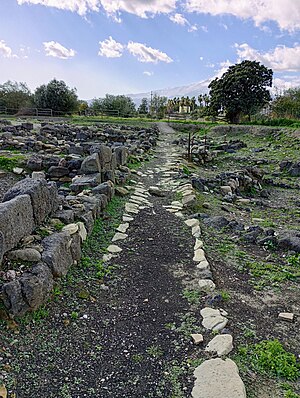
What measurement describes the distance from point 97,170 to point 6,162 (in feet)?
9.09

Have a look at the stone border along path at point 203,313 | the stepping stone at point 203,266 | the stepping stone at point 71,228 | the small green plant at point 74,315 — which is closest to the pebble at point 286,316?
the stone border along path at point 203,313

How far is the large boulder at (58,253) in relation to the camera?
13.2 ft

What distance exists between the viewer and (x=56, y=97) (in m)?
39.5

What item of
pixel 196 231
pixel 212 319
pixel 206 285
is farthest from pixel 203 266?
pixel 196 231

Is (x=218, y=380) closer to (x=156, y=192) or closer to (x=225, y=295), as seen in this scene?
(x=225, y=295)

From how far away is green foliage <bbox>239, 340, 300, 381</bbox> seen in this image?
123 inches

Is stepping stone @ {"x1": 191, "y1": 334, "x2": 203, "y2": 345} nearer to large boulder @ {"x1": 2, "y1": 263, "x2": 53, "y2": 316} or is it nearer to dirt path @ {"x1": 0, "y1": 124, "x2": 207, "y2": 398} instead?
dirt path @ {"x1": 0, "y1": 124, "x2": 207, "y2": 398}

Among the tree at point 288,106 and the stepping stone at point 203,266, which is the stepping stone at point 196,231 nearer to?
the stepping stone at point 203,266

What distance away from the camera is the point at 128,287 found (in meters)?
4.54

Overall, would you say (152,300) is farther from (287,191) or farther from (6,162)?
(287,191)

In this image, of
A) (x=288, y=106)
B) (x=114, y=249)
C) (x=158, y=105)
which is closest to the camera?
(x=114, y=249)

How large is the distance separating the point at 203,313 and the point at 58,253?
1792 mm

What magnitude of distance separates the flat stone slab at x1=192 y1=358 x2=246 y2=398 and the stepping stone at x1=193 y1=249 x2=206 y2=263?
2187 millimetres

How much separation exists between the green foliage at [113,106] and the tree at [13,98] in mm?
8336
